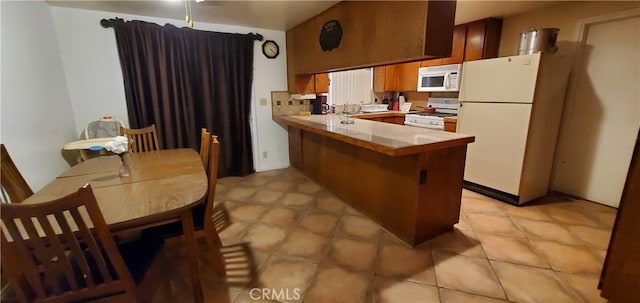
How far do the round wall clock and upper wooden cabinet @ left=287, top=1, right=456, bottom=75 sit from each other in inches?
32.2

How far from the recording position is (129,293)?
1112 mm

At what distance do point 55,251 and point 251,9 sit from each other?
2691 mm

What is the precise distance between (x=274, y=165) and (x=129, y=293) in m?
3.15

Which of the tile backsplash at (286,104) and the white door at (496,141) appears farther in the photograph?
the tile backsplash at (286,104)

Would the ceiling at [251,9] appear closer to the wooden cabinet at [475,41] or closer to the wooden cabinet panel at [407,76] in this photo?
the wooden cabinet at [475,41]

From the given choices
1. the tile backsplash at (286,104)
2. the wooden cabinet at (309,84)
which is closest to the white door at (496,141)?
the wooden cabinet at (309,84)

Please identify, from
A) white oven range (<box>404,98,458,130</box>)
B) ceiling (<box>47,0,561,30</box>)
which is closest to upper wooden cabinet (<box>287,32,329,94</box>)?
ceiling (<box>47,0,561,30</box>)

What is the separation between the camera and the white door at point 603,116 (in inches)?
100

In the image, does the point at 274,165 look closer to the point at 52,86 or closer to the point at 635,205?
the point at 52,86

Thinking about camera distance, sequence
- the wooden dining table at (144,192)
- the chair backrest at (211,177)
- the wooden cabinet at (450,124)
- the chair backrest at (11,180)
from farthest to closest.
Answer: the wooden cabinet at (450,124)
the chair backrest at (211,177)
the chair backrest at (11,180)
the wooden dining table at (144,192)

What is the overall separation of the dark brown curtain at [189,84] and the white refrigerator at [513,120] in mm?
2860

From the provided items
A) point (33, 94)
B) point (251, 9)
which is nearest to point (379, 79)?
point (251, 9)

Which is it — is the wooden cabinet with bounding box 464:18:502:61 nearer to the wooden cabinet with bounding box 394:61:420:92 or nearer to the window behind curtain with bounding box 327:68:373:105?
the wooden cabinet with bounding box 394:61:420:92

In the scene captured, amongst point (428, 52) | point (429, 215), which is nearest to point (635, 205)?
point (429, 215)
